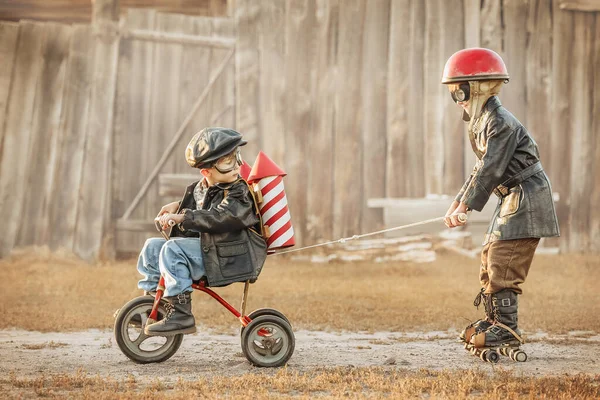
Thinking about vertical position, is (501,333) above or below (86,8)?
below

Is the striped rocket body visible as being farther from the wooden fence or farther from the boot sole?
the wooden fence

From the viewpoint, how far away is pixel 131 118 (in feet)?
28.8

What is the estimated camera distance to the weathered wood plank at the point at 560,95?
31.6 ft

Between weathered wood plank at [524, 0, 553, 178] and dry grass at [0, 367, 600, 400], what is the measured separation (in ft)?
19.9

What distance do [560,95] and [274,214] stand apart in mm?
6324

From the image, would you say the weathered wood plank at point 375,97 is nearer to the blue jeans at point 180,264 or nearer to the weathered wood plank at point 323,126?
the weathered wood plank at point 323,126

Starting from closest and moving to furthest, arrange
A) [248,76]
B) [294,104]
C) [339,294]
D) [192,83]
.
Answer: [339,294] < [192,83] < [248,76] < [294,104]

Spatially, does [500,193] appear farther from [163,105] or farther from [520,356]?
[163,105]

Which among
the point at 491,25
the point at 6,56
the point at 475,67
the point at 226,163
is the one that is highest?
the point at 491,25

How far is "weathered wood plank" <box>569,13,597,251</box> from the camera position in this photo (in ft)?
31.6

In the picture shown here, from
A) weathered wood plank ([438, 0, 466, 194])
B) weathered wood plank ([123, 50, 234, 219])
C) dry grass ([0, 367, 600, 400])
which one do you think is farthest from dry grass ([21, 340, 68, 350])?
weathered wood plank ([438, 0, 466, 194])

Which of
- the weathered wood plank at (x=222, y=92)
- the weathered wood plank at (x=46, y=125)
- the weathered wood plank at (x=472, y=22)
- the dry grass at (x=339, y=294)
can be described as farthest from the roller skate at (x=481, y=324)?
the weathered wood plank at (x=46, y=125)

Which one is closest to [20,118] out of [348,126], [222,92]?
[222,92]

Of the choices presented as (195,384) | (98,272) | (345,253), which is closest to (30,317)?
(98,272)
